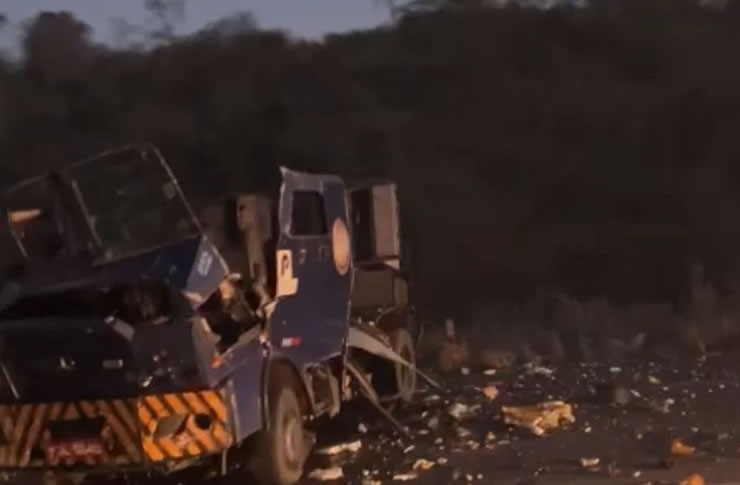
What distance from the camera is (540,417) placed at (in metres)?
15.4

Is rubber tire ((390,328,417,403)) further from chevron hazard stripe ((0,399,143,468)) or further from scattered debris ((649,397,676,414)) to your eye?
chevron hazard stripe ((0,399,143,468))

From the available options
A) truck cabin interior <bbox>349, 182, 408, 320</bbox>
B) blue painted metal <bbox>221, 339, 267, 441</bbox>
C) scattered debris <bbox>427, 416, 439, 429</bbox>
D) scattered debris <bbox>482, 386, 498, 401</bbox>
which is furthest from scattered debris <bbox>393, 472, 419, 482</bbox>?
truck cabin interior <bbox>349, 182, 408, 320</bbox>

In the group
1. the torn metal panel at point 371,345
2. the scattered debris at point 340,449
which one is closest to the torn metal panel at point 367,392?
the torn metal panel at point 371,345

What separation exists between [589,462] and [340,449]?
2663mm

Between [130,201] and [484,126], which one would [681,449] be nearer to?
[130,201]

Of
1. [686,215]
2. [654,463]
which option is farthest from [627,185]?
[654,463]

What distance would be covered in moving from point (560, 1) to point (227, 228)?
3692cm

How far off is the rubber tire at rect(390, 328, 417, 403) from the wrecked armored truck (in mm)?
3332

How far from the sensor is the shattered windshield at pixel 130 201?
1269cm

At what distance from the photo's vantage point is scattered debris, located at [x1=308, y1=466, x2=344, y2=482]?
13.9 meters

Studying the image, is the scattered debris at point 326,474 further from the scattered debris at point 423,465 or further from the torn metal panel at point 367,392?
the torn metal panel at point 367,392

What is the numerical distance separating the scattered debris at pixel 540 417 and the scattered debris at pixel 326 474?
1.96 meters

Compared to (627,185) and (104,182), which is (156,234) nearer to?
Answer: (104,182)

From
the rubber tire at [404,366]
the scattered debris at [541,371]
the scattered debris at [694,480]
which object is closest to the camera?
the scattered debris at [694,480]
